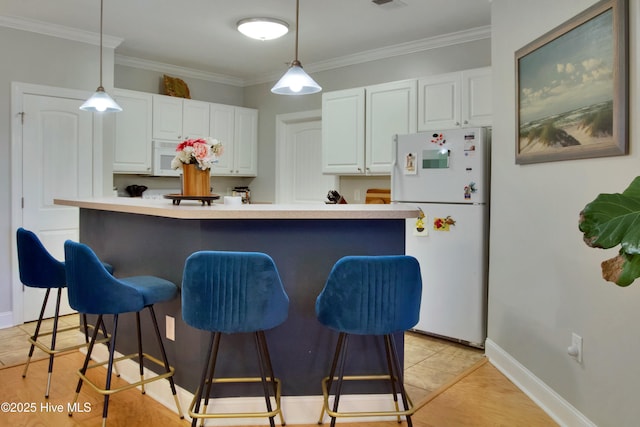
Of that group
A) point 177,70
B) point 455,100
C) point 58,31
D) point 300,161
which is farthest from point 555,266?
point 177,70

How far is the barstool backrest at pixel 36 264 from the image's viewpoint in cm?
267

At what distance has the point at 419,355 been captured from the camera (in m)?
3.36

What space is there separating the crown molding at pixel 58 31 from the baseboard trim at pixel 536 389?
412cm

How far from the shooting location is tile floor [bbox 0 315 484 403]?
9.58 ft

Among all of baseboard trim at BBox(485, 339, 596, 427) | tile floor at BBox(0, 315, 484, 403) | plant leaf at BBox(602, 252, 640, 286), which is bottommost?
tile floor at BBox(0, 315, 484, 403)

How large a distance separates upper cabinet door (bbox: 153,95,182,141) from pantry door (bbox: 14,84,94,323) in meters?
0.76

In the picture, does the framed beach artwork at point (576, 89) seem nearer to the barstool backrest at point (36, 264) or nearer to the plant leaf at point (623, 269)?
the plant leaf at point (623, 269)

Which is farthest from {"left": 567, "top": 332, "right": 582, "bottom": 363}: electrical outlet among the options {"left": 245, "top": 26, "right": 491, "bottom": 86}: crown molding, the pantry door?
the pantry door

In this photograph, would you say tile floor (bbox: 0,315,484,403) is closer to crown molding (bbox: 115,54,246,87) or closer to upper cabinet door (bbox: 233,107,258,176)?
upper cabinet door (bbox: 233,107,258,176)

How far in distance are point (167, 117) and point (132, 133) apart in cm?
44

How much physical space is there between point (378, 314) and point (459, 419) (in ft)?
3.16

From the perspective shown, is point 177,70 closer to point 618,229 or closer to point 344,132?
point 344,132

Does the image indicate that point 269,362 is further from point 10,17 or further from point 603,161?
point 10,17

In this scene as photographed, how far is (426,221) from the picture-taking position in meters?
3.69
